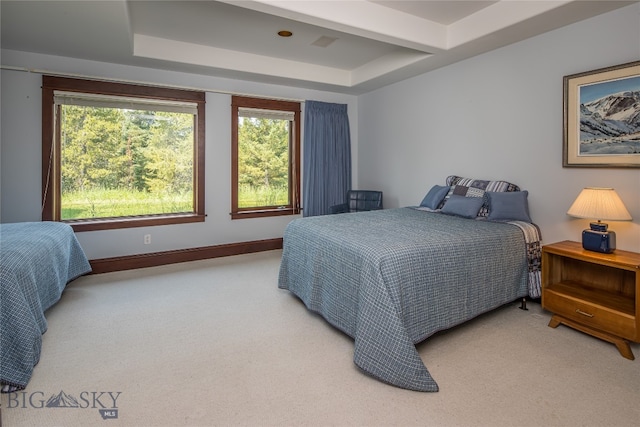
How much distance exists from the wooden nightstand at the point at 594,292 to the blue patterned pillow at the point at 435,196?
1217 mm

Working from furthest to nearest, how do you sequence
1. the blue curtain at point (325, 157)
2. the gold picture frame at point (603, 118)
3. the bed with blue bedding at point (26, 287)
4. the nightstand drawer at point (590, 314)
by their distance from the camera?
the blue curtain at point (325, 157), the gold picture frame at point (603, 118), the nightstand drawer at point (590, 314), the bed with blue bedding at point (26, 287)

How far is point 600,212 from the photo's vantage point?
2.37m

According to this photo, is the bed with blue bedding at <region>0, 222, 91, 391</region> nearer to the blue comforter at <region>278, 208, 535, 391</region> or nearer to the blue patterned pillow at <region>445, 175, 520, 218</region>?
the blue comforter at <region>278, 208, 535, 391</region>

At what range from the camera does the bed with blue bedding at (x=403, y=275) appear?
1.92 m

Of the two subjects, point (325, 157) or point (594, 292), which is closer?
point (594, 292)

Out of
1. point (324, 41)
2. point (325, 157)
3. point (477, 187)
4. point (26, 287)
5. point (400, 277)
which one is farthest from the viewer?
point (325, 157)

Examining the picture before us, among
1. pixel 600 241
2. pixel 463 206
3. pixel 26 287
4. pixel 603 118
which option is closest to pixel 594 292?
pixel 600 241

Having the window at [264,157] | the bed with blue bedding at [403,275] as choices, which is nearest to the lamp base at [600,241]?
the bed with blue bedding at [403,275]

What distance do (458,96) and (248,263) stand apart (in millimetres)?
3086

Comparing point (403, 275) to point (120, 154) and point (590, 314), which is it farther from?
point (120, 154)

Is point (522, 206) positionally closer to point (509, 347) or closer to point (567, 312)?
point (567, 312)

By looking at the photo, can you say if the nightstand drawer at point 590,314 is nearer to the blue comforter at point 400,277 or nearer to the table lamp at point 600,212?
the blue comforter at point 400,277

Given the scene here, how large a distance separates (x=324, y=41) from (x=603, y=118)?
2.60m

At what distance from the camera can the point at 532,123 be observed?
3.17m
